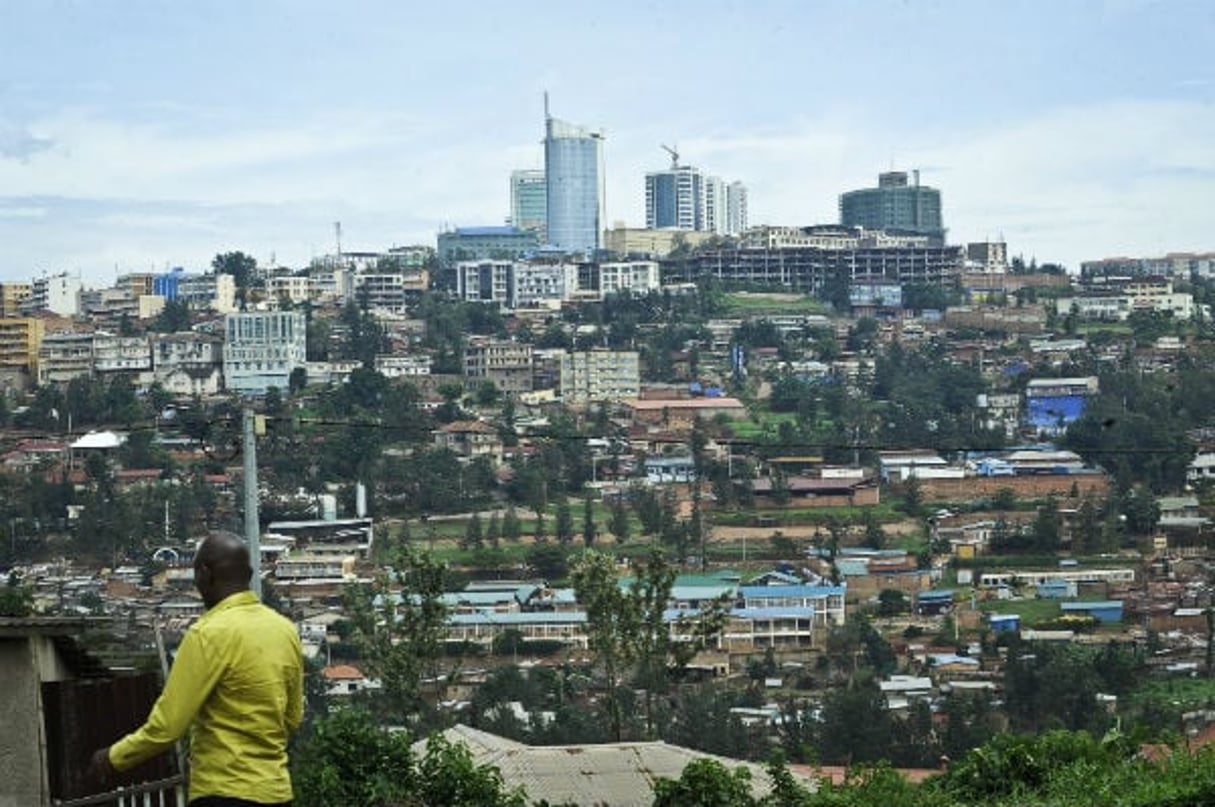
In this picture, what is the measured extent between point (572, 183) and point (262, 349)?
196 ft

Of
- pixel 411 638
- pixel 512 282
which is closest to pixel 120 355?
pixel 512 282

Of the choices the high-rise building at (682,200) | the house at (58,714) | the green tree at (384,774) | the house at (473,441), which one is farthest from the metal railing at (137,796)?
the high-rise building at (682,200)

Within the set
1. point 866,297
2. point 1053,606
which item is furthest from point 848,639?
point 866,297

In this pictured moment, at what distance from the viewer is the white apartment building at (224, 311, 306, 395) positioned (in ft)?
162

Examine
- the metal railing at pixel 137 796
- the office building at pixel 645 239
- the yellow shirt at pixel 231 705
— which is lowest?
the metal railing at pixel 137 796

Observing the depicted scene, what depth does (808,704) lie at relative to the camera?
23.1 m

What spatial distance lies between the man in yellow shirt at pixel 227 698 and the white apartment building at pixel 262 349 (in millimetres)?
45630

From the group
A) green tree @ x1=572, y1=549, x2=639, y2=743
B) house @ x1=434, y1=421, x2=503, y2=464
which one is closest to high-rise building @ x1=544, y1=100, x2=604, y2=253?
house @ x1=434, y1=421, x2=503, y2=464

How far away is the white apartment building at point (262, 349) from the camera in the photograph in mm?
49375

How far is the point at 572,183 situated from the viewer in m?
109

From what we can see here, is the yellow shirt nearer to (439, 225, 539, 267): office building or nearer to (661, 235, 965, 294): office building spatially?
(661, 235, 965, 294): office building

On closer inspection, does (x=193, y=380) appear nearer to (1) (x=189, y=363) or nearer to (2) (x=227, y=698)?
(1) (x=189, y=363)

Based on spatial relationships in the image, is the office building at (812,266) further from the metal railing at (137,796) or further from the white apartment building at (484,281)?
the metal railing at (137,796)

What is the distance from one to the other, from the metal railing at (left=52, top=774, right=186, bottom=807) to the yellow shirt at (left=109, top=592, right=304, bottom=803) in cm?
116
